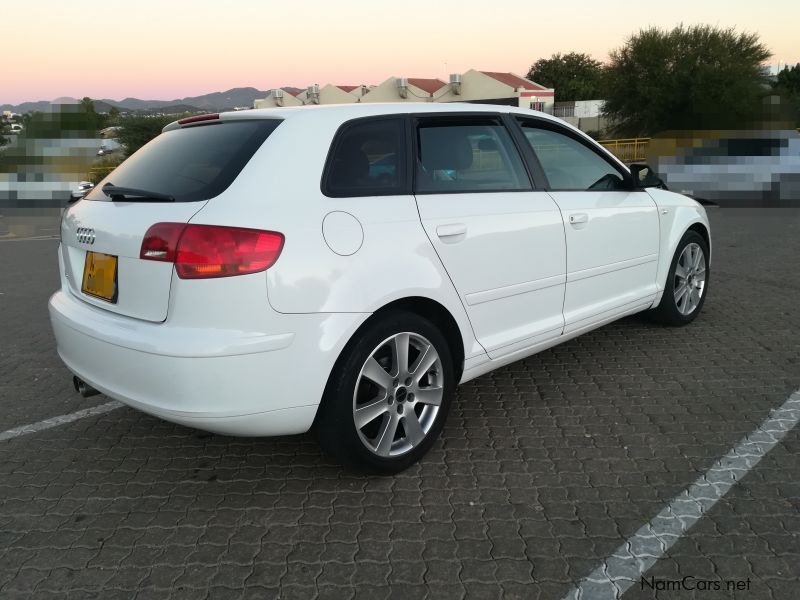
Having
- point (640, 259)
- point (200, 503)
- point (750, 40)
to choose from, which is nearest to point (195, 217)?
point (200, 503)

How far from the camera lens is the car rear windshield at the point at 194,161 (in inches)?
113

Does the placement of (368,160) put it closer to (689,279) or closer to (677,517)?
(677,517)

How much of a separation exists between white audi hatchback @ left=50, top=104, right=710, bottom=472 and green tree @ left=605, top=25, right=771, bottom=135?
1284 inches

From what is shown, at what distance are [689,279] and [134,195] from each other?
4152 millimetres

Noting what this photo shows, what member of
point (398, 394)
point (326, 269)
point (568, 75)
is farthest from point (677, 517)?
point (568, 75)

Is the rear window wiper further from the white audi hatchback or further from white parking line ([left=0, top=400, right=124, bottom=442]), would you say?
white parking line ([left=0, top=400, right=124, bottom=442])

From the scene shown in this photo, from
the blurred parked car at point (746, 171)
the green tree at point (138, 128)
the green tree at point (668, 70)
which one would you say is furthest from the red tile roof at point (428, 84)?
the blurred parked car at point (746, 171)

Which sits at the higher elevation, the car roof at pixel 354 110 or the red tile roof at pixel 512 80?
the red tile roof at pixel 512 80

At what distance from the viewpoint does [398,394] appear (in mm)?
3207

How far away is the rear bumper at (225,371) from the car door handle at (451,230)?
2.10ft

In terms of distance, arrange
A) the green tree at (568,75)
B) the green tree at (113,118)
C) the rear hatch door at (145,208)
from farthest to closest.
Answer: the green tree at (568,75)
the green tree at (113,118)
the rear hatch door at (145,208)

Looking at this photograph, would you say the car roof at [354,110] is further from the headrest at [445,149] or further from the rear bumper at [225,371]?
the rear bumper at [225,371]

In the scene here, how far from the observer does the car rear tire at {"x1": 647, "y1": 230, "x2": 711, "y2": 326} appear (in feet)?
16.9

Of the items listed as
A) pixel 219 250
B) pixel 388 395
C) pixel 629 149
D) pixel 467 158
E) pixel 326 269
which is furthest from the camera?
pixel 629 149
